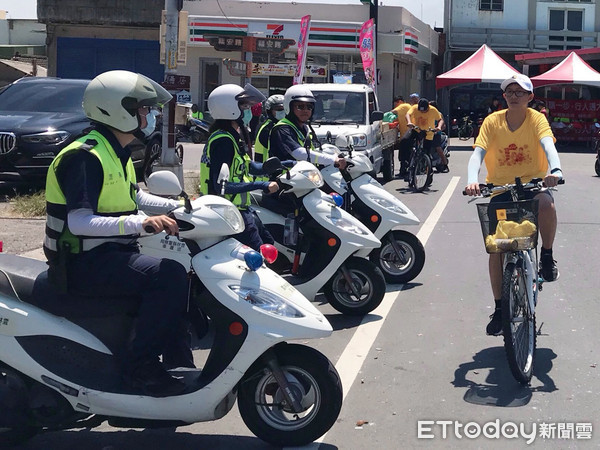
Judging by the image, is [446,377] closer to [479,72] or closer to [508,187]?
[508,187]

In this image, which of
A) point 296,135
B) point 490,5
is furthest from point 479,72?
point 296,135

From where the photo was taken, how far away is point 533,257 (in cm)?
640

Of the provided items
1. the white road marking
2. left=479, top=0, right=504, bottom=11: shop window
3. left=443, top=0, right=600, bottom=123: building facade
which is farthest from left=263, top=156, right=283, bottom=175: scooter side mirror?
left=479, top=0, right=504, bottom=11: shop window

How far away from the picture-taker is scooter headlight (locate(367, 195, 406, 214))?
29.3ft

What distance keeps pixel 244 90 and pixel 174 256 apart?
129 centimetres

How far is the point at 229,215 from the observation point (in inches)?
187

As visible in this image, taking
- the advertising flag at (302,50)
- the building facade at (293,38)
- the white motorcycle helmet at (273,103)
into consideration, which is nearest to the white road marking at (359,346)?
the white motorcycle helmet at (273,103)

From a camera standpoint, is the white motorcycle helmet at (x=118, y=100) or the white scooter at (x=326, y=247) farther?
the white scooter at (x=326, y=247)

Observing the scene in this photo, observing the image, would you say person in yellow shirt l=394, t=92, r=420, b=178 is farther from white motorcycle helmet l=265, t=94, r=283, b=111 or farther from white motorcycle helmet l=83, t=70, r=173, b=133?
white motorcycle helmet l=83, t=70, r=173, b=133

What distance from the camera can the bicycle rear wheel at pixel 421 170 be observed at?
1784 cm

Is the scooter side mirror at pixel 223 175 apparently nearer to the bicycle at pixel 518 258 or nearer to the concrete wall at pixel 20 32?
the bicycle at pixel 518 258

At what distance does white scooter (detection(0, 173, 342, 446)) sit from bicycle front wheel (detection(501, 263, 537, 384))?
1419 mm

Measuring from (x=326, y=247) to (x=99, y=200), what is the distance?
325cm

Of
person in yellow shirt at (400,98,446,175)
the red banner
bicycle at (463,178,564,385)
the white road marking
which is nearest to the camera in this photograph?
bicycle at (463,178,564,385)
